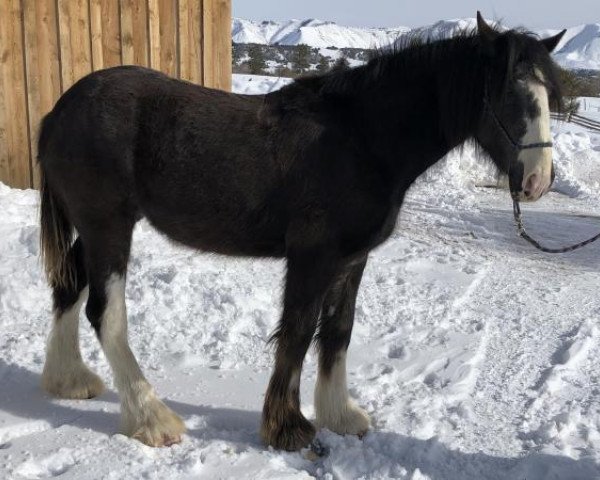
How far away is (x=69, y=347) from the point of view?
320 centimetres

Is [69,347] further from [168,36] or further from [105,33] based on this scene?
[168,36]

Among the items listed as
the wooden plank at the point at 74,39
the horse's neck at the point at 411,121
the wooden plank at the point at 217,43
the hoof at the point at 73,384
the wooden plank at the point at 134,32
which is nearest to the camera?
the horse's neck at the point at 411,121

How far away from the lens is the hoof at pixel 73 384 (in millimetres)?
3127

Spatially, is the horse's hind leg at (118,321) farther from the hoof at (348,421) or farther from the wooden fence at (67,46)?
the wooden fence at (67,46)

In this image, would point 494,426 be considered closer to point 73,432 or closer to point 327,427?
point 327,427

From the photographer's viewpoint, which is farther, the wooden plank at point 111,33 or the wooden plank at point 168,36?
the wooden plank at point 168,36

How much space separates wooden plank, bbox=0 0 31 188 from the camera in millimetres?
5562

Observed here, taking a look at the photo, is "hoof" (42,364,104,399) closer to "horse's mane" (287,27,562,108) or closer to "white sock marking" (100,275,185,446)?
"white sock marking" (100,275,185,446)

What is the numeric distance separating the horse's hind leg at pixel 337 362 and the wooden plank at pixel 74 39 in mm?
4230

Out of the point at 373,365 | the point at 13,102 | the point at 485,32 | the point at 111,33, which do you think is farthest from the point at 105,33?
the point at 485,32

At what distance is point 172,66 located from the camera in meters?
6.47

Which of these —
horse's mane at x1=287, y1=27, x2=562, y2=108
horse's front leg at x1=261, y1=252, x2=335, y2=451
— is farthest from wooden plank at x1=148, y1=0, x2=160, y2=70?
horse's front leg at x1=261, y1=252, x2=335, y2=451

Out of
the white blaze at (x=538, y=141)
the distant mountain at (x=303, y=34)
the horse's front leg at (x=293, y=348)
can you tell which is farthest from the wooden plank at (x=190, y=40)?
the distant mountain at (x=303, y=34)

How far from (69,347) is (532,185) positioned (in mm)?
2362
